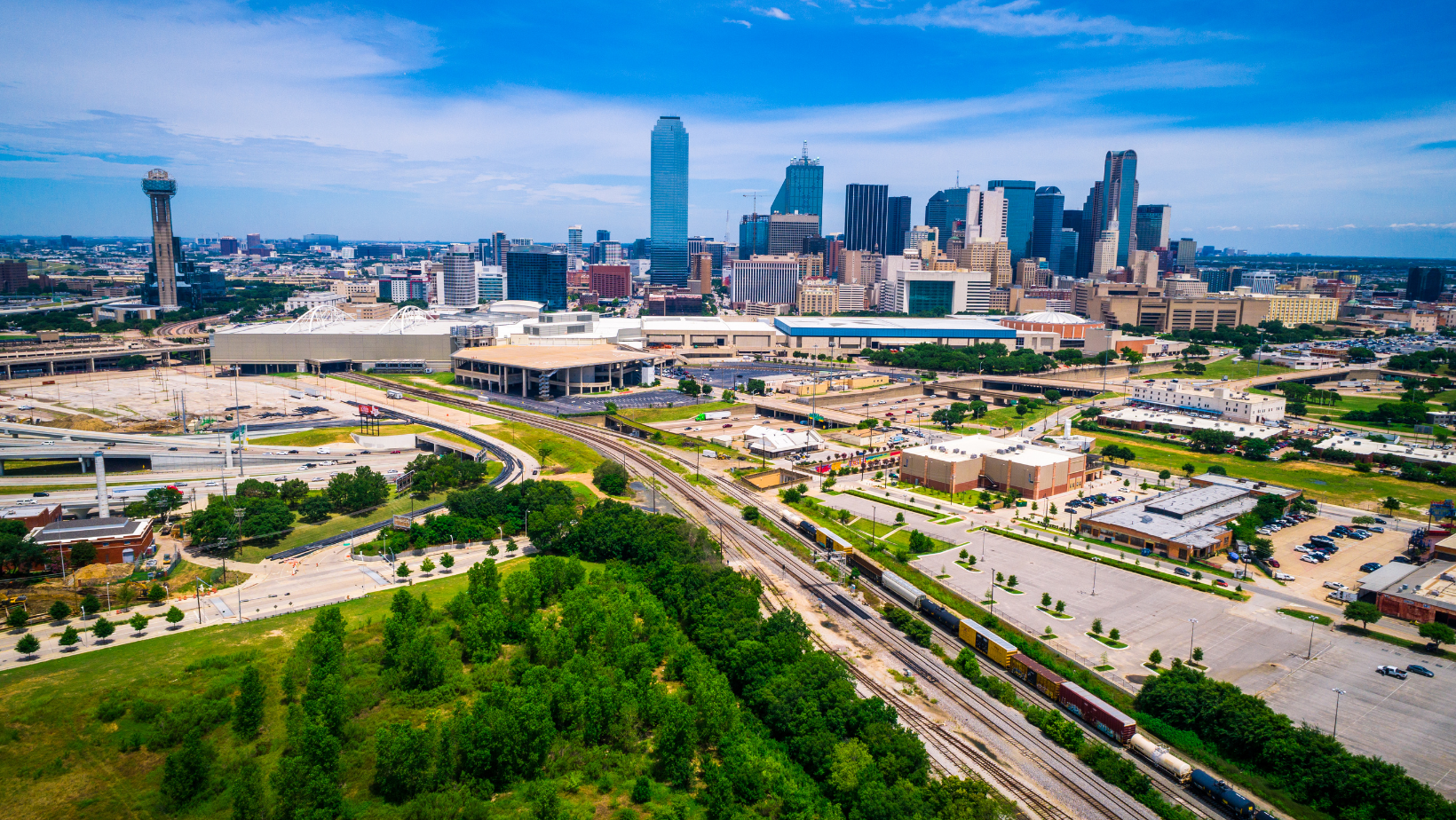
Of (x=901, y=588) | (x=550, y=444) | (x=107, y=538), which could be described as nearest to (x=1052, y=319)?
(x=550, y=444)

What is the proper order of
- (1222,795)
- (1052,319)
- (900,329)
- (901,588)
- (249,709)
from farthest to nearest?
1. (900,329)
2. (1052,319)
3. (901,588)
4. (249,709)
5. (1222,795)

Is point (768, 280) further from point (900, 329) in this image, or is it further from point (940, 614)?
point (940, 614)

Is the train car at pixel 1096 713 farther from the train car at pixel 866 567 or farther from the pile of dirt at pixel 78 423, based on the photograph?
the pile of dirt at pixel 78 423

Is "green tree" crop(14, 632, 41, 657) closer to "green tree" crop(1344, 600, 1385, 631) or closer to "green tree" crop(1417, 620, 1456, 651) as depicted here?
"green tree" crop(1344, 600, 1385, 631)

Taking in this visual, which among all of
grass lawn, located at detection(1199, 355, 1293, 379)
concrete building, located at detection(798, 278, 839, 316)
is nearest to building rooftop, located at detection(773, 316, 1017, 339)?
grass lawn, located at detection(1199, 355, 1293, 379)

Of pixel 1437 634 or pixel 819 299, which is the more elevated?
pixel 819 299

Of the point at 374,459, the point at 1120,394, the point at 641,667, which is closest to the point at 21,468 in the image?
the point at 374,459

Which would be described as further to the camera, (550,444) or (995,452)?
(550,444)

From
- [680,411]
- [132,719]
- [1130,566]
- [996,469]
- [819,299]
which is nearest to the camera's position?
[132,719]
